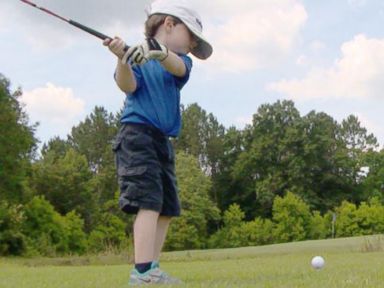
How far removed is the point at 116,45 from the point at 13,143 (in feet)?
118

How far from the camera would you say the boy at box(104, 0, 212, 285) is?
4242 mm

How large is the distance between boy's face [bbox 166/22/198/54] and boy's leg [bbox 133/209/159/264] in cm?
109

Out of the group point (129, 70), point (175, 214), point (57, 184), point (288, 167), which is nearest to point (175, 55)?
point (129, 70)

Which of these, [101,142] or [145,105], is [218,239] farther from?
[145,105]

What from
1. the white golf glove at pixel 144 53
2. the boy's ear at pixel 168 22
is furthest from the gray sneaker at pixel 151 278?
the boy's ear at pixel 168 22

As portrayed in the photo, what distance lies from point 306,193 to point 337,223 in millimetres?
8130

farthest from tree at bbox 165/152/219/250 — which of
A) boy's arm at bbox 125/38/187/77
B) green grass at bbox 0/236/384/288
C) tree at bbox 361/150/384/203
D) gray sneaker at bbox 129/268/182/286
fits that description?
boy's arm at bbox 125/38/187/77

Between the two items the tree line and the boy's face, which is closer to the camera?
the boy's face

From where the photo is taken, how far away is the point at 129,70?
4219mm

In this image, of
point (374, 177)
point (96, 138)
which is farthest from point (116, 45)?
point (96, 138)

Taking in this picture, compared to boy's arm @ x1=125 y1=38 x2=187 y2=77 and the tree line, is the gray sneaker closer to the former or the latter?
boy's arm @ x1=125 y1=38 x2=187 y2=77

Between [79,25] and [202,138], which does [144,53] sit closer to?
[79,25]

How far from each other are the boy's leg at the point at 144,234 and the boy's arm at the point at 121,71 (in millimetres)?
791

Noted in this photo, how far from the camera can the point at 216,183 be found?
6462cm
